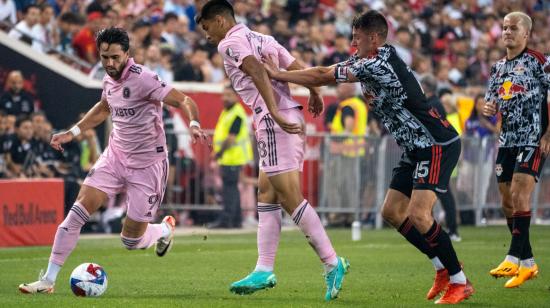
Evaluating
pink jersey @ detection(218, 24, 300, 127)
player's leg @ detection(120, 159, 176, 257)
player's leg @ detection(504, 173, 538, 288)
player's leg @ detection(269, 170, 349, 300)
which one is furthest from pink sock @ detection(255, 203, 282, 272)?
player's leg @ detection(504, 173, 538, 288)

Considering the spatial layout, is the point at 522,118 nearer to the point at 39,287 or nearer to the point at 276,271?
the point at 276,271

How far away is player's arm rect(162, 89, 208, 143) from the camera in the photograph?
1095 centimetres

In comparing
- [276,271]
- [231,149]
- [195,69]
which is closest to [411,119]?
[276,271]

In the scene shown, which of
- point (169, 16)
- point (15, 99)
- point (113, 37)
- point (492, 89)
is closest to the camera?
point (113, 37)

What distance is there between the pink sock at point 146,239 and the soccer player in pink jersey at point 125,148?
1 cm

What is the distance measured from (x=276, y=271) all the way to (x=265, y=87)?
4.15 metres

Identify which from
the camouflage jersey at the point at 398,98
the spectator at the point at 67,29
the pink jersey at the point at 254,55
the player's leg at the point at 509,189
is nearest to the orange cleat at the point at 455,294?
the camouflage jersey at the point at 398,98

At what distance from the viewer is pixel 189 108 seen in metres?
11.5

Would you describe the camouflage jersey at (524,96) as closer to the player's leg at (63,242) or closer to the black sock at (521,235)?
the black sock at (521,235)

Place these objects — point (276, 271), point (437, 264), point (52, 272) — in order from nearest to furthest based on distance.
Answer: point (437, 264), point (52, 272), point (276, 271)

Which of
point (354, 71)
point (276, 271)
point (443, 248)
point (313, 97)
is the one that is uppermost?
point (354, 71)

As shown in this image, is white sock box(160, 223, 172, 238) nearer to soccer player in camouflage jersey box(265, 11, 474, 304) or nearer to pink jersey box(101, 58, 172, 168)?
pink jersey box(101, 58, 172, 168)

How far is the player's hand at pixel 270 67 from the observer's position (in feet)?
35.2

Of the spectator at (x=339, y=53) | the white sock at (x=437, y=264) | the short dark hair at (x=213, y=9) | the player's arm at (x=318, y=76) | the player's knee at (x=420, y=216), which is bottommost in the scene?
the white sock at (x=437, y=264)
